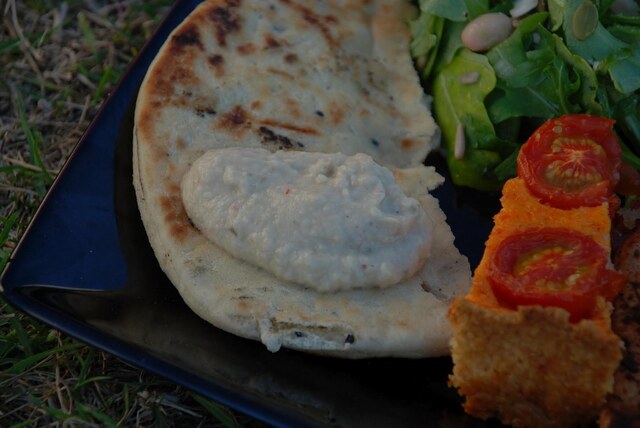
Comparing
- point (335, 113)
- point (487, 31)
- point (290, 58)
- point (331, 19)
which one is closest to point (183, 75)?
point (290, 58)

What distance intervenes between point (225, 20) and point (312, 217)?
1598 millimetres

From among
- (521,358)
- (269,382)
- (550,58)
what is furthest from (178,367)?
(550,58)

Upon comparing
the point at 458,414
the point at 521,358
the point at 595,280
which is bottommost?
the point at 458,414

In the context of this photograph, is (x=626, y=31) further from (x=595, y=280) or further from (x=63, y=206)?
(x=63, y=206)

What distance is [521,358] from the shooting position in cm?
320

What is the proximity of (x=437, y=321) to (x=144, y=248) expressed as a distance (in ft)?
4.53

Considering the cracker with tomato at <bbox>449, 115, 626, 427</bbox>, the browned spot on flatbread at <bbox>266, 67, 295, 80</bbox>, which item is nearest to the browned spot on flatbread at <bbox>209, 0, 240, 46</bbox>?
the browned spot on flatbread at <bbox>266, 67, 295, 80</bbox>

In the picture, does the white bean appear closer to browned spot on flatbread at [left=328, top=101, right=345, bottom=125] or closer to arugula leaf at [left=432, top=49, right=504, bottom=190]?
arugula leaf at [left=432, top=49, right=504, bottom=190]

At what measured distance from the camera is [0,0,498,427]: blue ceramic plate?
3.43 metres

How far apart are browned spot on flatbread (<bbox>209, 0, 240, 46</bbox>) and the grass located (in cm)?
124

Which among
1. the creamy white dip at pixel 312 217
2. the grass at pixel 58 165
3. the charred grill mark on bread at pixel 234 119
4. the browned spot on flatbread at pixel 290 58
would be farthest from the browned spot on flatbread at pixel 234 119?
the grass at pixel 58 165

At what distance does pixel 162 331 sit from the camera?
12.0 feet

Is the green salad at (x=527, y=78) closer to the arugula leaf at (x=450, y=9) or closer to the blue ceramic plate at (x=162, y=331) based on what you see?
the arugula leaf at (x=450, y=9)

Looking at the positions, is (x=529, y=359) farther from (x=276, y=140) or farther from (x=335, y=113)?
(x=335, y=113)
